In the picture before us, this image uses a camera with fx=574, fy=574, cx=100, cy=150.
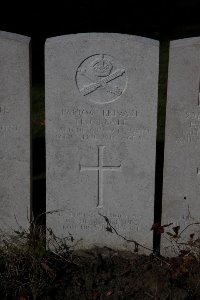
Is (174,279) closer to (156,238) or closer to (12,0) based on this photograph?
(156,238)

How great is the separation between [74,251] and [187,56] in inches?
74.9

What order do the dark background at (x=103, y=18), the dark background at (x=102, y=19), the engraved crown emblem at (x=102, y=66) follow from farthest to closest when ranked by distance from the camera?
the dark background at (x=103, y=18), the dark background at (x=102, y=19), the engraved crown emblem at (x=102, y=66)

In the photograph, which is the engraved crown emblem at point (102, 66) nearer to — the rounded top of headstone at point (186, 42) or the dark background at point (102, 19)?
the rounded top of headstone at point (186, 42)

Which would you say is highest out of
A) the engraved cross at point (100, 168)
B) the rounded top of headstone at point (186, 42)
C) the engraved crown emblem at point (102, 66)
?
the rounded top of headstone at point (186, 42)

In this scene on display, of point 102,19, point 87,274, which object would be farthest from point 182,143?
point 102,19

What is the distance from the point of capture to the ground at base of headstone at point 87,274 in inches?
171

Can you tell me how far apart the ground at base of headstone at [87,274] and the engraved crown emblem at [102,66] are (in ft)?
4.56

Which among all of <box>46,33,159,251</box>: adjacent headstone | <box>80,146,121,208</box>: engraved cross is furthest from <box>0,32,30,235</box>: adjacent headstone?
<box>80,146,121,208</box>: engraved cross

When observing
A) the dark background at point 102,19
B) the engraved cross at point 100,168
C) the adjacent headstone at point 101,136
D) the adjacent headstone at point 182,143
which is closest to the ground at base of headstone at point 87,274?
the adjacent headstone at point 101,136

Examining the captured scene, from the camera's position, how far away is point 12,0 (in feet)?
42.2

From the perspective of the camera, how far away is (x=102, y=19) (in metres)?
11.9

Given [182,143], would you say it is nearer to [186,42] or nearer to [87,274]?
[186,42]

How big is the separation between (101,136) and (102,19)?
7727mm

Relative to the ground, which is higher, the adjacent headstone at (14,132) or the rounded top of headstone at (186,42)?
the rounded top of headstone at (186,42)
